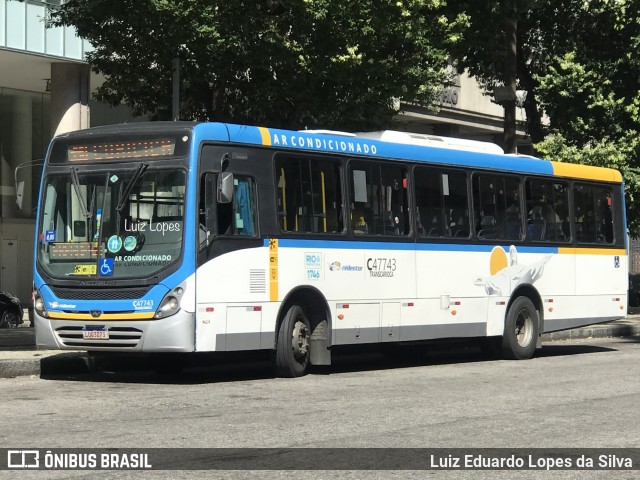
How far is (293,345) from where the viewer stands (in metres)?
16.1

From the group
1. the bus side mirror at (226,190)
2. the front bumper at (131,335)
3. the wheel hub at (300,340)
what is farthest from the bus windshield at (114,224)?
the wheel hub at (300,340)

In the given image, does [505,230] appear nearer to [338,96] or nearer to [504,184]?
[504,184]

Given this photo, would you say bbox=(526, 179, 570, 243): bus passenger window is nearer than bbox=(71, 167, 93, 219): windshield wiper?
No

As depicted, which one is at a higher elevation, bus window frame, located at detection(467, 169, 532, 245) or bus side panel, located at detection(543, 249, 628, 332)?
bus window frame, located at detection(467, 169, 532, 245)

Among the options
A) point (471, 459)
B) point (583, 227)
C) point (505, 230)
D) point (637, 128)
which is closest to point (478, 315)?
point (505, 230)

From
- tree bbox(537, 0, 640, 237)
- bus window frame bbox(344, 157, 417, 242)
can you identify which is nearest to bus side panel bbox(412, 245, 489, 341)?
bus window frame bbox(344, 157, 417, 242)

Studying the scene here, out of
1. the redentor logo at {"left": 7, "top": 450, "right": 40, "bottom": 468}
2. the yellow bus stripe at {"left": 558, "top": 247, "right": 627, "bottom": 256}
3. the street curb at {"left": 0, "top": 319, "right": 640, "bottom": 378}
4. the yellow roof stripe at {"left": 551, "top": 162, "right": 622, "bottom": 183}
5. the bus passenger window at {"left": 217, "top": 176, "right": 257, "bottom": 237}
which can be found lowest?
the redentor logo at {"left": 7, "top": 450, "right": 40, "bottom": 468}

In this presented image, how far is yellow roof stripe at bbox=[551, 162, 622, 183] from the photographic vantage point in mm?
21438

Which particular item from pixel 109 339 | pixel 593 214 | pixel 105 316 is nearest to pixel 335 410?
pixel 109 339

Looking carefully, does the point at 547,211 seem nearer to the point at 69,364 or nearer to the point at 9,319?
the point at 69,364

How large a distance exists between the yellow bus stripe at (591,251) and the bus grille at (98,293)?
28.3 ft

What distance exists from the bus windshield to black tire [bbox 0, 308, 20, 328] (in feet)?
48.1

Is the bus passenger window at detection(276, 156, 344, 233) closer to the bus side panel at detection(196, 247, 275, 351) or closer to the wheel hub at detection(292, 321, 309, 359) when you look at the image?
the bus side panel at detection(196, 247, 275, 351)

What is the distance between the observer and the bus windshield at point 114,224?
1488cm
